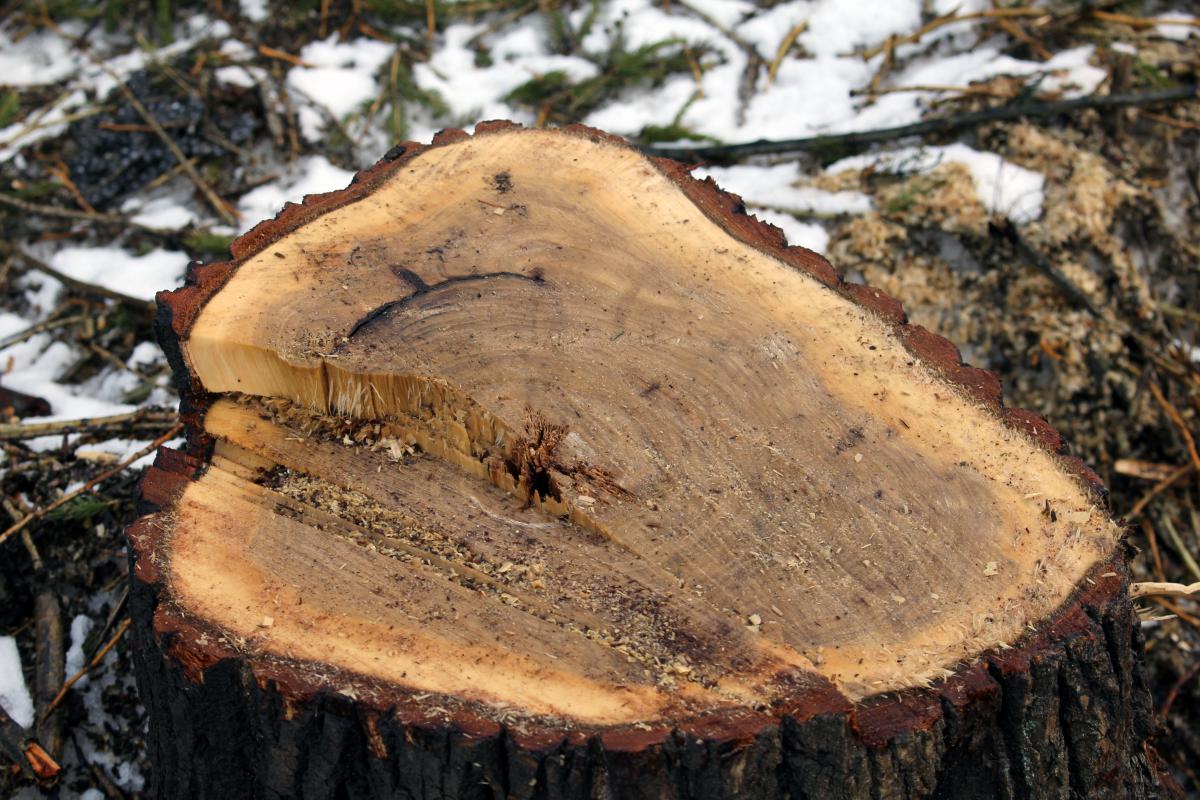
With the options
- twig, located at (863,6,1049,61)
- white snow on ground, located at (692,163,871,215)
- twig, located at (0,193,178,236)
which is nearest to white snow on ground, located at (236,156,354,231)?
twig, located at (0,193,178,236)

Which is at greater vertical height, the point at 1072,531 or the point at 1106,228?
the point at 1072,531

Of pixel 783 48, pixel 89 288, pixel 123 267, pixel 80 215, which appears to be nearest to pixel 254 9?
pixel 80 215

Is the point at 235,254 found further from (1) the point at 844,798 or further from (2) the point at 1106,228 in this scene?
(2) the point at 1106,228

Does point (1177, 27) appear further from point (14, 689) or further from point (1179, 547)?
point (14, 689)

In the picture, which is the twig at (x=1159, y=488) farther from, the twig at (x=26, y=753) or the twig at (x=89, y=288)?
the twig at (x=89, y=288)

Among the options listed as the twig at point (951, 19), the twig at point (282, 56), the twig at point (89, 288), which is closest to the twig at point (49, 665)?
the twig at point (89, 288)

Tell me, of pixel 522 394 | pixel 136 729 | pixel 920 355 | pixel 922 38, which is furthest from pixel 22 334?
pixel 922 38

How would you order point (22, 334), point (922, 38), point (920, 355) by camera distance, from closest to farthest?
1. point (920, 355)
2. point (22, 334)
3. point (922, 38)

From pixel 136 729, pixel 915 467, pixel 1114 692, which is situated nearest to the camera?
pixel 1114 692
